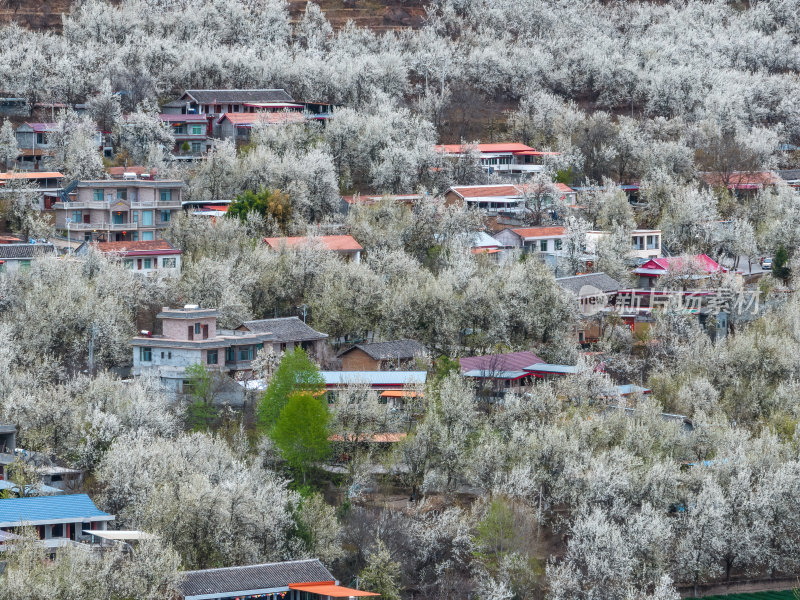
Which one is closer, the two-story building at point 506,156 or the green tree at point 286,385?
the green tree at point 286,385

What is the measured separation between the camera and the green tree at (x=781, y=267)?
163 feet

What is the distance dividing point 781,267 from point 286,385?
72.0 feet

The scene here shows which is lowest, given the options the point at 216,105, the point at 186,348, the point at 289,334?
the point at 289,334

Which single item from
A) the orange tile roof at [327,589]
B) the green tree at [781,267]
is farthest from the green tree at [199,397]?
the green tree at [781,267]

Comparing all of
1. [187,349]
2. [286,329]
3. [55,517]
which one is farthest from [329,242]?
[55,517]

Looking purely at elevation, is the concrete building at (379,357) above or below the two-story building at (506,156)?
below

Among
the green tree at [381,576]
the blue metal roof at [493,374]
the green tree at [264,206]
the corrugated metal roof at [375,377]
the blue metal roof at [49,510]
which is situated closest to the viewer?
the blue metal roof at [49,510]

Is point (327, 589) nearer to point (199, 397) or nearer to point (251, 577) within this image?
point (251, 577)

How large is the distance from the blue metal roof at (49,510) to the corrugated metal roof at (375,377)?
8.85 m

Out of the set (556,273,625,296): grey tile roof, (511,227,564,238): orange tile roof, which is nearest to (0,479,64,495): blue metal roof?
(556,273,625,296): grey tile roof

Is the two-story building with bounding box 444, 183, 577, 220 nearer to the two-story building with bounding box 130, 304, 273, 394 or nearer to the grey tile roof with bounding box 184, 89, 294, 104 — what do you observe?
the grey tile roof with bounding box 184, 89, 294, 104

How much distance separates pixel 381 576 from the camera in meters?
27.9

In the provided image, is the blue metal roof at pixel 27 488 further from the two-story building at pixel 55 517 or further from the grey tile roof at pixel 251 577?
the grey tile roof at pixel 251 577

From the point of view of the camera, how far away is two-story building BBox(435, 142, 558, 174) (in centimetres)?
5756
